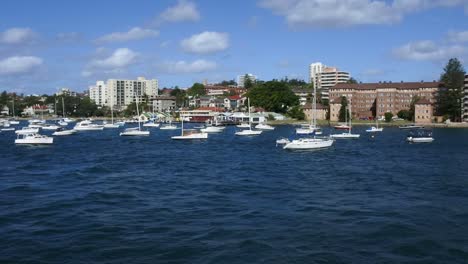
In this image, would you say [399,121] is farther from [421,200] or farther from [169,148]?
[421,200]

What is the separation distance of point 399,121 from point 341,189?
9200 cm

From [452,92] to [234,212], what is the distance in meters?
97.8

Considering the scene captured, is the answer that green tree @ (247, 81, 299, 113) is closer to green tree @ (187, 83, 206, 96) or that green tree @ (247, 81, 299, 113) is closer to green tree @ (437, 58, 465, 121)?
green tree @ (437, 58, 465, 121)

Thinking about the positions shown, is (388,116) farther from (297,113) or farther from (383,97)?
(297,113)

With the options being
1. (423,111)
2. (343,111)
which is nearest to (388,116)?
(423,111)

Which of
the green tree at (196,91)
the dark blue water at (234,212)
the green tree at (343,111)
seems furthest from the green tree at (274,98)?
the dark blue water at (234,212)

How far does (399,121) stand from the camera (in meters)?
112

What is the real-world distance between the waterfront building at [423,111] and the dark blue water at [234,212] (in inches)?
2966

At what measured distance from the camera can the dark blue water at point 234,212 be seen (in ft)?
48.7

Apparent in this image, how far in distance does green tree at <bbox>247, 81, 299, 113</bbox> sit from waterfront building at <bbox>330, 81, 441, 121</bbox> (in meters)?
11.8

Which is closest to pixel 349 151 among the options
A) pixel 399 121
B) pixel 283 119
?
pixel 399 121

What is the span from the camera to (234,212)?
20094 mm

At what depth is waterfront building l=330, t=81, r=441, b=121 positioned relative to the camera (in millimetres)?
120312

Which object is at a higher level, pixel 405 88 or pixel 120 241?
pixel 405 88
